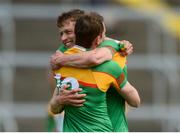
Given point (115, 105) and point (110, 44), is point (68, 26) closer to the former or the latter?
point (110, 44)

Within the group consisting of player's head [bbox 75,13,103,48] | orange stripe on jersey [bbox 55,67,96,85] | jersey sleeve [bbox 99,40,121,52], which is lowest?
orange stripe on jersey [bbox 55,67,96,85]

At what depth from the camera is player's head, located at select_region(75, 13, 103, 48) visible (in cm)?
543

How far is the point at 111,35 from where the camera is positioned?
12.9 m

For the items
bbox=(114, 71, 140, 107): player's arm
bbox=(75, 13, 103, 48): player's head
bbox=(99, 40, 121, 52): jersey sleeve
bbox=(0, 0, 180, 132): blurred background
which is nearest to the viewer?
bbox=(75, 13, 103, 48): player's head

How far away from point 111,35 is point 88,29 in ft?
24.6

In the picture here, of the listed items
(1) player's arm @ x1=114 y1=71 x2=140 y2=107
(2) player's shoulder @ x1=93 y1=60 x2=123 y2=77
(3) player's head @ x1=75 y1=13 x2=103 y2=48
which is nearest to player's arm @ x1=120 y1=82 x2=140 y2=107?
(1) player's arm @ x1=114 y1=71 x2=140 y2=107

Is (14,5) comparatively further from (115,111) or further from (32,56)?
(115,111)

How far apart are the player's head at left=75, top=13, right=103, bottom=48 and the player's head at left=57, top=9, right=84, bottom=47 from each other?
0.23 meters

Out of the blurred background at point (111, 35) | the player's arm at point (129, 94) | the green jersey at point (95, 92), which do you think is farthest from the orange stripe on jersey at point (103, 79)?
the blurred background at point (111, 35)

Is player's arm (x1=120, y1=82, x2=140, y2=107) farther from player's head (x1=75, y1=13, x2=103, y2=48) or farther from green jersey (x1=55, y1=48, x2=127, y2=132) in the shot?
player's head (x1=75, y1=13, x2=103, y2=48)

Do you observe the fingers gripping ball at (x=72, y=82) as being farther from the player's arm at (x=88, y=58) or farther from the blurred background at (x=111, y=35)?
the blurred background at (x=111, y=35)

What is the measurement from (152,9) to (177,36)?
1.75 ft

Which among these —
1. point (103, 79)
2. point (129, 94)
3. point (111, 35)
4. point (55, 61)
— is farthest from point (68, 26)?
point (111, 35)

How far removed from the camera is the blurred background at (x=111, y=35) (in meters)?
11.9
